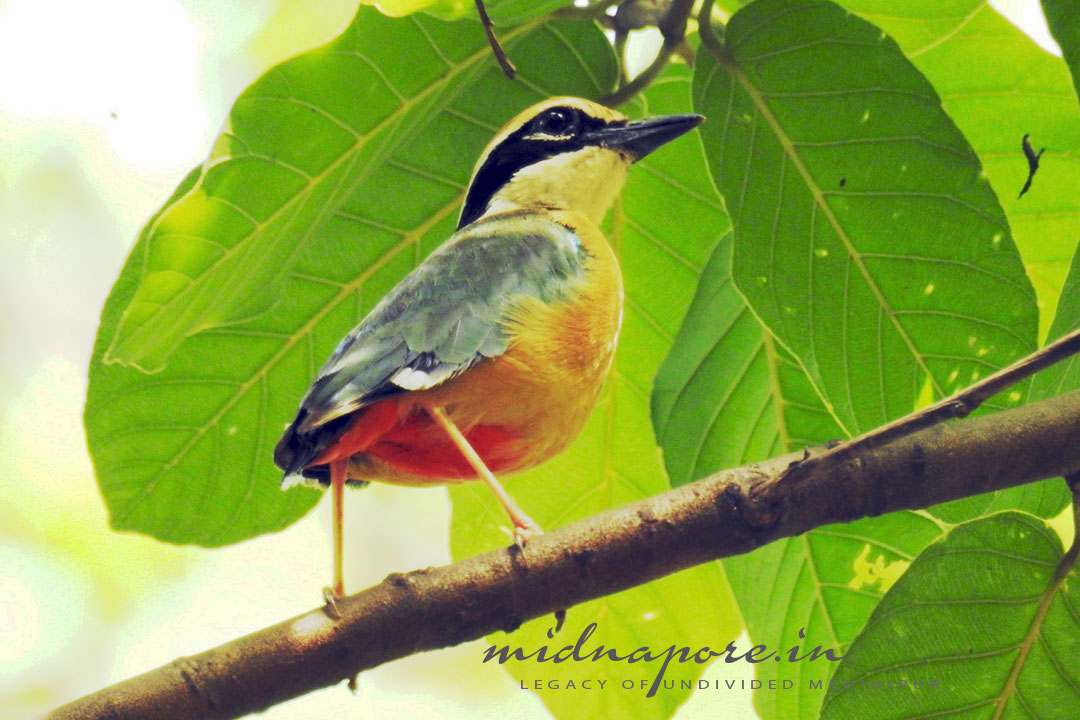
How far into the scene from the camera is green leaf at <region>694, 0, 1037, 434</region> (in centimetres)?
250

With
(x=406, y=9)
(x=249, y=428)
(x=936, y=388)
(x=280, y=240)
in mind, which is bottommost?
(x=936, y=388)

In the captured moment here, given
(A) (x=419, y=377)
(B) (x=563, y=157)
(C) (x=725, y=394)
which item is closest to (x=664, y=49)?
(B) (x=563, y=157)

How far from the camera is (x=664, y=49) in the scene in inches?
108

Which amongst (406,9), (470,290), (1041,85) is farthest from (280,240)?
(1041,85)

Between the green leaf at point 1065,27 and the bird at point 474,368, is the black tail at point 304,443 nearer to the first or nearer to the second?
the bird at point 474,368

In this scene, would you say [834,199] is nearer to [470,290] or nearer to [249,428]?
[470,290]

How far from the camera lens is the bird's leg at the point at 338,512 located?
7.44ft

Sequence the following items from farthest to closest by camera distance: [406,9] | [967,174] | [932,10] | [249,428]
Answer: [249,428] → [932,10] → [967,174] → [406,9]

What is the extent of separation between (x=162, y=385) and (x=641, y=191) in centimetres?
139

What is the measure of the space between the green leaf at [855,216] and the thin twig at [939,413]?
63 cm

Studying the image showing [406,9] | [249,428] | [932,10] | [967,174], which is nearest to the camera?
[406,9]

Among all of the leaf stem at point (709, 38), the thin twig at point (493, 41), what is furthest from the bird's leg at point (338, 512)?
the leaf stem at point (709, 38)

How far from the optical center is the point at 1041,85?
2.88 m

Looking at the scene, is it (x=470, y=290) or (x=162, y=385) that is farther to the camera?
(x=162, y=385)
